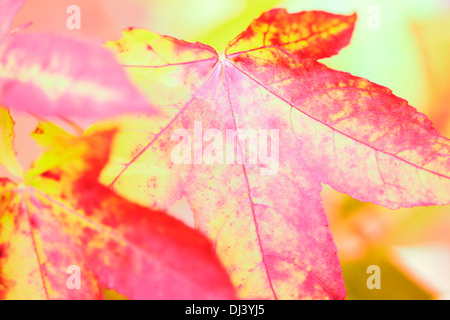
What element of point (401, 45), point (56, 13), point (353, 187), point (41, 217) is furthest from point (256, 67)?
point (56, 13)

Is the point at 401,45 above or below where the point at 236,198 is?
above

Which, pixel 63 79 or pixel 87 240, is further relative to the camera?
pixel 87 240

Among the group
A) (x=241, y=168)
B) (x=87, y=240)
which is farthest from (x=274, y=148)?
(x=87, y=240)

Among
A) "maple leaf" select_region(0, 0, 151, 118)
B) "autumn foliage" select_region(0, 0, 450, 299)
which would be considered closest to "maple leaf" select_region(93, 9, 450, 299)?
"autumn foliage" select_region(0, 0, 450, 299)

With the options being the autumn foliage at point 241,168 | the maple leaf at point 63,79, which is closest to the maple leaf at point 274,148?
the autumn foliage at point 241,168

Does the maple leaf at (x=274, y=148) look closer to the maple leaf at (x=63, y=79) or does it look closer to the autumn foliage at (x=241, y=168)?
the autumn foliage at (x=241, y=168)

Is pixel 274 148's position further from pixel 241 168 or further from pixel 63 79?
pixel 63 79
